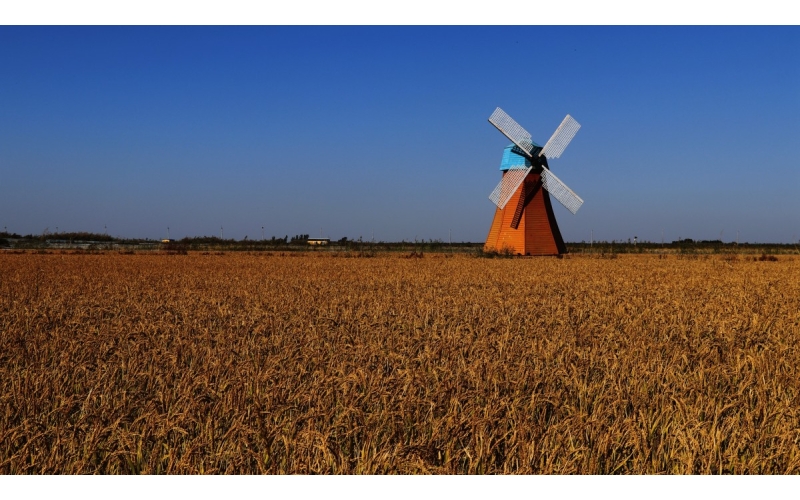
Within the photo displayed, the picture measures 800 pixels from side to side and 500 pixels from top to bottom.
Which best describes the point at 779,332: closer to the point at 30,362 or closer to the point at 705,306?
the point at 705,306

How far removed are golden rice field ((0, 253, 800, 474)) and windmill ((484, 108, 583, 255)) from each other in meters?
28.6

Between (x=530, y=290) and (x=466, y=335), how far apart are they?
655 cm

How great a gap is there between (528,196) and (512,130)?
230 inches

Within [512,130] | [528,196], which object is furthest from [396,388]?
[512,130]

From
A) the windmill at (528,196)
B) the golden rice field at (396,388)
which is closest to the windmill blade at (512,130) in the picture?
the windmill at (528,196)

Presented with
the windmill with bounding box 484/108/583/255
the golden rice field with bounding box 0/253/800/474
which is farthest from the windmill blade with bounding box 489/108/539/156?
the golden rice field with bounding box 0/253/800/474

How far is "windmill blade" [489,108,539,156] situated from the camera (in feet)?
134

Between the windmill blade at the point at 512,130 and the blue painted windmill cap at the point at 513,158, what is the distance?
36cm

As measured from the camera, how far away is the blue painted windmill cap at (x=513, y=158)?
4025 centimetres

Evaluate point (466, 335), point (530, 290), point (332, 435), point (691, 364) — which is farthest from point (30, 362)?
point (530, 290)

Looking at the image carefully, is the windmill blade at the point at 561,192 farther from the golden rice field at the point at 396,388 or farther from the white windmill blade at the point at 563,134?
the golden rice field at the point at 396,388

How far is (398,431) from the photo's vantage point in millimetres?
3518

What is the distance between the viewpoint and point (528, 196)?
38812mm

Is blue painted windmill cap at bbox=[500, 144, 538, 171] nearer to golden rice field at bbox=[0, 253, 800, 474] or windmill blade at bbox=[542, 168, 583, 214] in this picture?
windmill blade at bbox=[542, 168, 583, 214]
